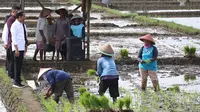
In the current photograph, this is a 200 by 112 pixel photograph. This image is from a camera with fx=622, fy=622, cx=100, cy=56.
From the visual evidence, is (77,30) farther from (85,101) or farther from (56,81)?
(85,101)

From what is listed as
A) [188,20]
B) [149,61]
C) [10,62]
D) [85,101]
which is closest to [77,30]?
[10,62]

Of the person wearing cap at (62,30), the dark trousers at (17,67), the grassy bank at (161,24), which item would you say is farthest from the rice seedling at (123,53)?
the grassy bank at (161,24)

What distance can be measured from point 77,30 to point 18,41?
292 cm

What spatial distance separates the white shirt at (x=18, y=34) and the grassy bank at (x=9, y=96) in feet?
2.25

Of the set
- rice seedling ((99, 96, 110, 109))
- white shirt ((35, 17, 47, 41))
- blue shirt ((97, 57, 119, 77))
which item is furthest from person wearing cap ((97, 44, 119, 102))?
white shirt ((35, 17, 47, 41))

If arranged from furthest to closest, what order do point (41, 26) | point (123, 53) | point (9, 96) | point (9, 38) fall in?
point (123, 53) → point (41, 26) → point (9, 38) → point (9, 96)

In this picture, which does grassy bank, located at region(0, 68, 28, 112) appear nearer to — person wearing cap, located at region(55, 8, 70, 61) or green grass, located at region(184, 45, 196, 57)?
person wearing cap, located at region(55, 8, 70, 61)

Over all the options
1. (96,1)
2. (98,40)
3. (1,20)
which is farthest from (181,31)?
(96,1)

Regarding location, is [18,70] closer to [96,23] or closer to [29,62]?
[29,62]

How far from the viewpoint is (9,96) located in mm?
9789

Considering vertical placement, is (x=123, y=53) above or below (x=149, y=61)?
below

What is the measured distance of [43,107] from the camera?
28.4 feet

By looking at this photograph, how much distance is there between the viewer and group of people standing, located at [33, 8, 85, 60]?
43.0 ft

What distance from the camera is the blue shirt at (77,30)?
43.0 ft
